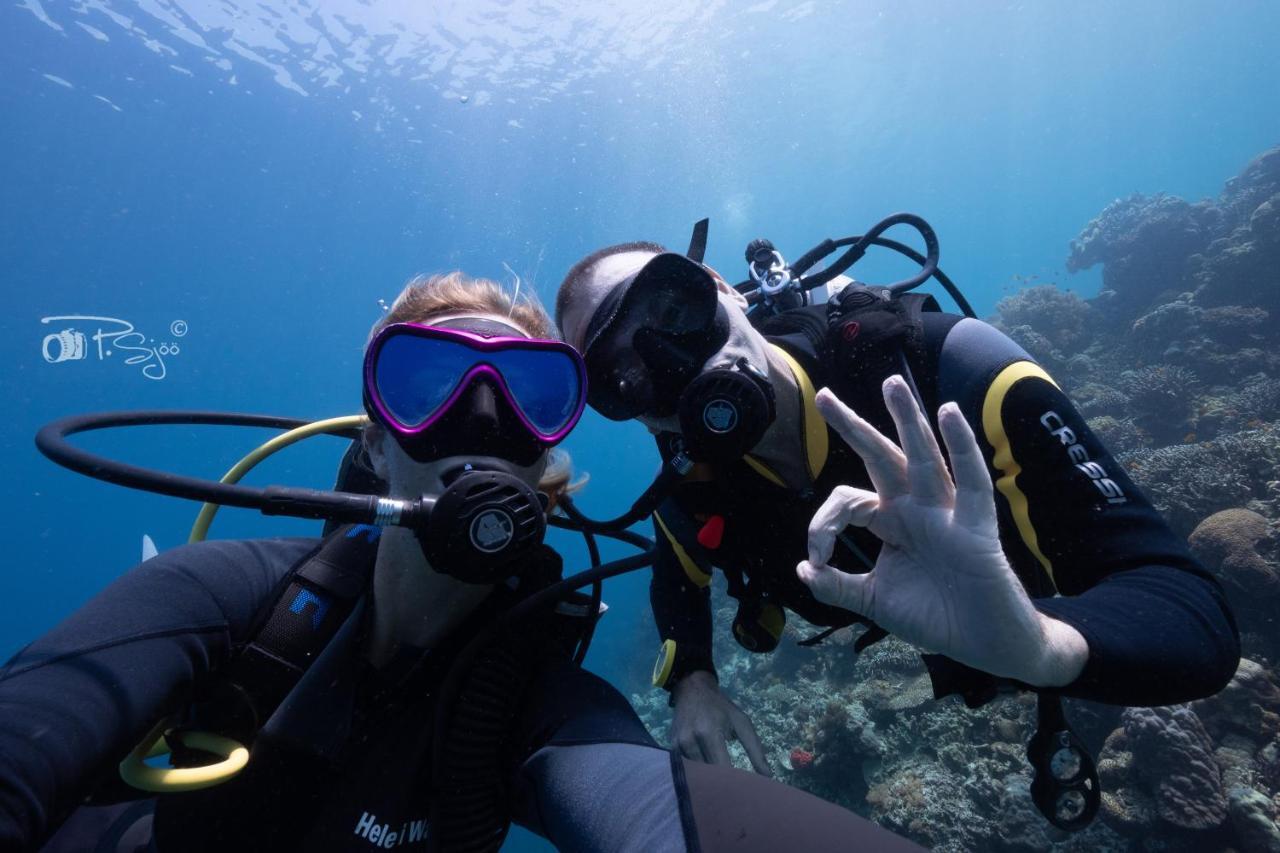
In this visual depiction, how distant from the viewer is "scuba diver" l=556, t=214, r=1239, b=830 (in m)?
1.47

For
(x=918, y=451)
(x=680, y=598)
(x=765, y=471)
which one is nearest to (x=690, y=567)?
(x=680, y=598)

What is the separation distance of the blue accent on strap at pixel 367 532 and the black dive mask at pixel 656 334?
1224 millimetres

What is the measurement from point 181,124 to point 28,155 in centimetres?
614

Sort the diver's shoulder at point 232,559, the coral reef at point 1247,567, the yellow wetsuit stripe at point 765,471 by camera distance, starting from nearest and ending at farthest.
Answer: the diver's shoulder at point 232,559 → the yellow wetsuit stripe at point 765,471 → the coral reef at point 1247,567

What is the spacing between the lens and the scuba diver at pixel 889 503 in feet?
4.83

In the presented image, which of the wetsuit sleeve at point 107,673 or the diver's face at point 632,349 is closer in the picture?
the wetsuit sleeve at point 107,673

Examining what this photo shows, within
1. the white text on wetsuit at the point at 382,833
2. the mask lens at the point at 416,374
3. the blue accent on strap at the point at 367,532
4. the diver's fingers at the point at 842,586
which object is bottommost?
the white text on wetsuit at the point at 382,833

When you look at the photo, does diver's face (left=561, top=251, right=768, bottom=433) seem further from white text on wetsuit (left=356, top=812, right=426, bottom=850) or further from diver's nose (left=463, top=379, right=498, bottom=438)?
white text on wetsuit (left=356, top=812, right=426, bottom=850)

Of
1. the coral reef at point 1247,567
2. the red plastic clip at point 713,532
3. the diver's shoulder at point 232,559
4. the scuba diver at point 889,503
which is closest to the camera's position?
the scuba diver at point 889,503

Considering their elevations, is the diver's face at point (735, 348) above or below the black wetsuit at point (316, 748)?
above

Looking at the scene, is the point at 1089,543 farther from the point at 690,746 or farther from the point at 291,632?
the point at 291,632

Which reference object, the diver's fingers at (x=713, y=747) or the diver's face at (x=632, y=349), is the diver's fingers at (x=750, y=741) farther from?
the diver's face at (x=632, y=349)

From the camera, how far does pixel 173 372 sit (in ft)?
168

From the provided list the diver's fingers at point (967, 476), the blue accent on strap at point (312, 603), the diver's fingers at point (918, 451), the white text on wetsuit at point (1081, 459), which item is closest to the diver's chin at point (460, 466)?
the blue accent on strap at point (312, 603)
